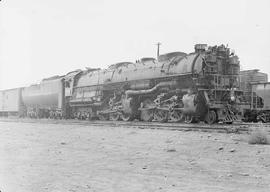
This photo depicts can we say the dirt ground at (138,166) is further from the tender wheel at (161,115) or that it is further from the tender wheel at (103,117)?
the tender wheel at (103,117)

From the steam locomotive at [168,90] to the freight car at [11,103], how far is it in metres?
11.4

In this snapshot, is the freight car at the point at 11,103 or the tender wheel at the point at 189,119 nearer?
the tender wheel at the point at 189,119

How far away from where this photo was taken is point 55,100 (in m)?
29.0

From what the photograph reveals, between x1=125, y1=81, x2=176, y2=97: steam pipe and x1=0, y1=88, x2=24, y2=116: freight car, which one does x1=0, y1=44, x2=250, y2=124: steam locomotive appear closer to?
x1=125, y1=81, x2=176, y2=97: steam pipe

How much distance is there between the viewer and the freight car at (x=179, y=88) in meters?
17.0

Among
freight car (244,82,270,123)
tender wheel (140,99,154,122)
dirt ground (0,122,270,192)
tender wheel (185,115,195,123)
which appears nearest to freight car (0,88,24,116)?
tender wheel (140,99,154,122)

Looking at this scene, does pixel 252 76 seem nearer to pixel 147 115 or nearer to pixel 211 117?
pixel 147 115

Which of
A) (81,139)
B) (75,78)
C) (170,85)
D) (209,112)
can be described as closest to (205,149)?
(81,139)

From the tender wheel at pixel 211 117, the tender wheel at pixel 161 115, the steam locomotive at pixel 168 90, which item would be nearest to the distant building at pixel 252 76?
the steam locomotive at pixel 168 90

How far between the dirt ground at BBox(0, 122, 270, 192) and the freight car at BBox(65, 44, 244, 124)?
6.11 m

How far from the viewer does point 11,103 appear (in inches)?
1480

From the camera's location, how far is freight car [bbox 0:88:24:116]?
1417 inches

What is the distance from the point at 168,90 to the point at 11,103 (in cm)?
2398

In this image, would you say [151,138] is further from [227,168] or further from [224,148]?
[227,168]
